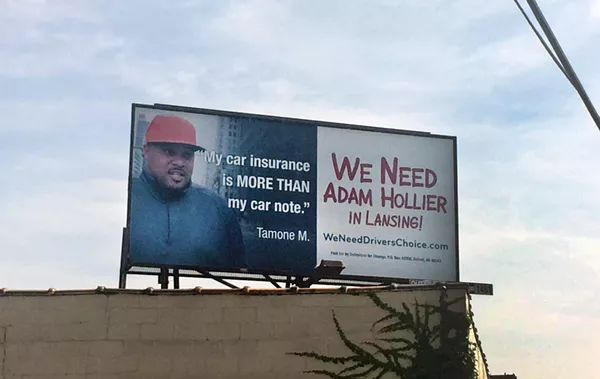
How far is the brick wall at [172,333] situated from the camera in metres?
11.0

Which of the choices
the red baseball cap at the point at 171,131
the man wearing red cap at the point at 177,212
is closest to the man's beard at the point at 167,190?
the man wearing red cap at the point at 177,212

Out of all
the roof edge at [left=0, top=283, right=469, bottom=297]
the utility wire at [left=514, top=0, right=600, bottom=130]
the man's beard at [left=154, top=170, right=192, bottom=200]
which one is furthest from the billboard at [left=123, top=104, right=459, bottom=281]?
the utility wire at [left=514, top=0, right=600, bottom=130]

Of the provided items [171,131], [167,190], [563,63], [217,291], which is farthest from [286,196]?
[563,63]

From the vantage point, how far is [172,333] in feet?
36.6

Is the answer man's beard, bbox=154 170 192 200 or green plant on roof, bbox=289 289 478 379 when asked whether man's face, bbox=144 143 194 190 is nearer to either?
man's beard, bbox=154 170 192 200

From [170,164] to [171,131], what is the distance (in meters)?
0.63

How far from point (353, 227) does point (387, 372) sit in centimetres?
616

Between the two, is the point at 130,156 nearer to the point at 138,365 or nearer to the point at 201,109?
the point at 201,109

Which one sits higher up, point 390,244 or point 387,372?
point 390,244

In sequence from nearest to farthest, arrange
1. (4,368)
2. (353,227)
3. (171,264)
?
(4,368), (171,264), (353,227)

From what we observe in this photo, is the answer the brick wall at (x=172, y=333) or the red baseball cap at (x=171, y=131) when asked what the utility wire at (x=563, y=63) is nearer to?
the brick wall at (x=172, y=333)

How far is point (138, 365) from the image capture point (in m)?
11.0

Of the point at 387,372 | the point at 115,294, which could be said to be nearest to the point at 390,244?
the point at 387,372

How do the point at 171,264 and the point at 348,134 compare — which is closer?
the point at 171,264
